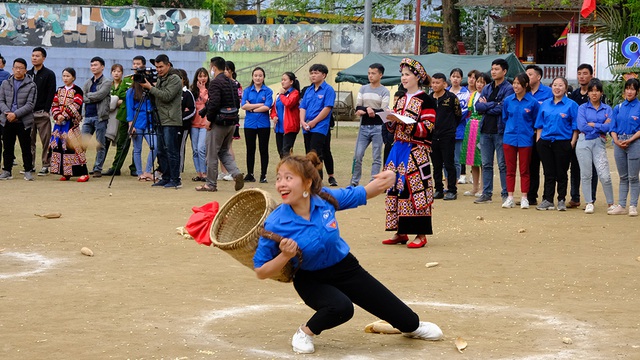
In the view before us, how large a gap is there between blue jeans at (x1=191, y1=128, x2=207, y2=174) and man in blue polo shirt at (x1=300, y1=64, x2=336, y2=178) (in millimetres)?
2024

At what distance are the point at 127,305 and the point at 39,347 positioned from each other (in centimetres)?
125

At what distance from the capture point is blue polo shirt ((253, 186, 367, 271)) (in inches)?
228

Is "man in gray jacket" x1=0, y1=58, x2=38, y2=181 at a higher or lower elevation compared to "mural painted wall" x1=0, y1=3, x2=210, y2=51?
lower

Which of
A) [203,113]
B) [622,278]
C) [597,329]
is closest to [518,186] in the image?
[203,113]

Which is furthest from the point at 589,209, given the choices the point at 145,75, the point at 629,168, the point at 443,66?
the point at 443,66

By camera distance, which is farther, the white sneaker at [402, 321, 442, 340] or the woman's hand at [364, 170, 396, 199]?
the white sneaker at [402, 321, 442, 340]

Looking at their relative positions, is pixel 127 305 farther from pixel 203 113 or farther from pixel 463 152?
pixel 463 152

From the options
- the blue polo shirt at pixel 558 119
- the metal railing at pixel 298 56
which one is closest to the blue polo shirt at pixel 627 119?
the blue polo shirt at pixel 558 119

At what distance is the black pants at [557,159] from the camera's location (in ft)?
42.5

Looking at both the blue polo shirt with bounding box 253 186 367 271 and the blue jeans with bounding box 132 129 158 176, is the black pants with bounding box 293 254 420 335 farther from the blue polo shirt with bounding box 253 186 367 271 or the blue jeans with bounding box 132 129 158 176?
the blue jeans with bounding box 132 129 158 176

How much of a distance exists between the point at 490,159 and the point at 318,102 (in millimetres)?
2799

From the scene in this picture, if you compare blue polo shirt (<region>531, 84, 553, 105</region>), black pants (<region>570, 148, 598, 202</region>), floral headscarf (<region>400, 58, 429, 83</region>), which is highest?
floral headscarf (<region>400, 58, 429, 83</region>)

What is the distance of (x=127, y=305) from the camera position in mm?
7160

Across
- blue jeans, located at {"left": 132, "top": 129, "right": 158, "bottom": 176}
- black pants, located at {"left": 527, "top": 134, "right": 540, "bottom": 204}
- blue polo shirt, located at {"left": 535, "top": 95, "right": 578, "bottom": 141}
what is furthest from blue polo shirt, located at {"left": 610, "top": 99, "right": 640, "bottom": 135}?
blue jeans, located at {"left": 132, "top": 129, "right": 158, "bottom": 176}
